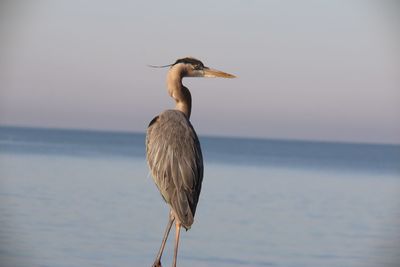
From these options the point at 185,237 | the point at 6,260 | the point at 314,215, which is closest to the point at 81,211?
the point at 185,237

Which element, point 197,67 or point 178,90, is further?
point 197,67

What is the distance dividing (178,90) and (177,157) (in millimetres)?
703

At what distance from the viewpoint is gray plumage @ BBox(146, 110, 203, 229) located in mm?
6508

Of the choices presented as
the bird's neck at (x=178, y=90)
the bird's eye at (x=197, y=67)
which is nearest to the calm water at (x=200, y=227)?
the bird's neck at (x=178, y=90)

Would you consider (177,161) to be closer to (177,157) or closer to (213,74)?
(177,157)

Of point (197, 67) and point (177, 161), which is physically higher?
point (197, 67)

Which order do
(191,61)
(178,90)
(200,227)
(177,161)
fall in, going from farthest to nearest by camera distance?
(200,227)
(191,61)
(178,90)
(177,161)

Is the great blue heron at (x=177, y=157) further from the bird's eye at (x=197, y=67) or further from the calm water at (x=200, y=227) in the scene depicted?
the calm water at (x=200, y=227)

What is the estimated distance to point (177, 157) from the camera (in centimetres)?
669

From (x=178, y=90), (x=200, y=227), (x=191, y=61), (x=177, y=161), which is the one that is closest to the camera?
(x=177, y=161)

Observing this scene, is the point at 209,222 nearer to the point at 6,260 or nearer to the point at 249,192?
the point at 6,260

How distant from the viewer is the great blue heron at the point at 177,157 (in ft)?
21.4

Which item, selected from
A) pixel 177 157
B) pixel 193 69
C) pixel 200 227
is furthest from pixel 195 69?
pixel 200 227

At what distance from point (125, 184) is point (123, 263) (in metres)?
11.2
